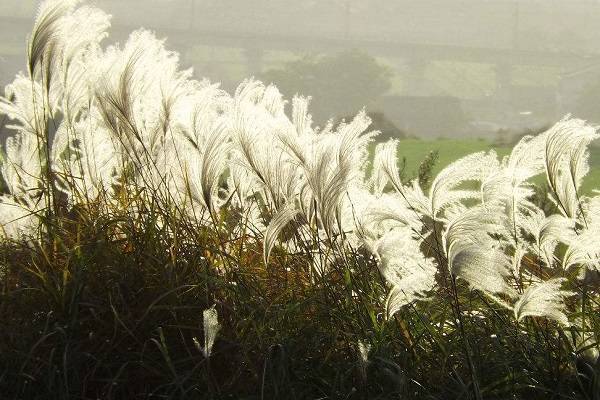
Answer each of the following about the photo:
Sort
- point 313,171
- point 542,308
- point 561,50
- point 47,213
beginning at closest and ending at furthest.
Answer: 1. point 542,308
2. point 313,171
3. point 47,213
4. point 561,50

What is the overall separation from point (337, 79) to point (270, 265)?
6528 cm

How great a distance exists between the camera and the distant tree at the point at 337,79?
66500mm

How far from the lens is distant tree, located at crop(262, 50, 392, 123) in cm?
6650

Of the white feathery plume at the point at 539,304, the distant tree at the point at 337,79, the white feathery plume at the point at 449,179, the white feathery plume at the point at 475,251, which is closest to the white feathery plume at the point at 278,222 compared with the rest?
the white feathery plume at the point at 449,179

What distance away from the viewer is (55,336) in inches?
129

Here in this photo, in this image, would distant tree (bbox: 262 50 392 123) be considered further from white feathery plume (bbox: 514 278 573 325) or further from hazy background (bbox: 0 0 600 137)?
white feathery plume (bbox: 514 278 573 325)

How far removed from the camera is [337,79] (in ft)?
224

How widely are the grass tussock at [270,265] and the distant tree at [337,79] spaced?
200 ft

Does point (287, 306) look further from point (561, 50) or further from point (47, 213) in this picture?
point (561, 50)

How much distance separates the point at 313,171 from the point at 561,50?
8898 cm

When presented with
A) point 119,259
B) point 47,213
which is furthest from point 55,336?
point 47,213

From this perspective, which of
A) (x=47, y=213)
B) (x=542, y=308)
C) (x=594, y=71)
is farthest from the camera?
(x=594, y=71)

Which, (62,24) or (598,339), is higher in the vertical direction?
(62,24)

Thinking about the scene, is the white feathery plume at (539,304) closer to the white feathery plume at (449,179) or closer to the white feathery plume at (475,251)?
the white feathery plume at (475,251)
